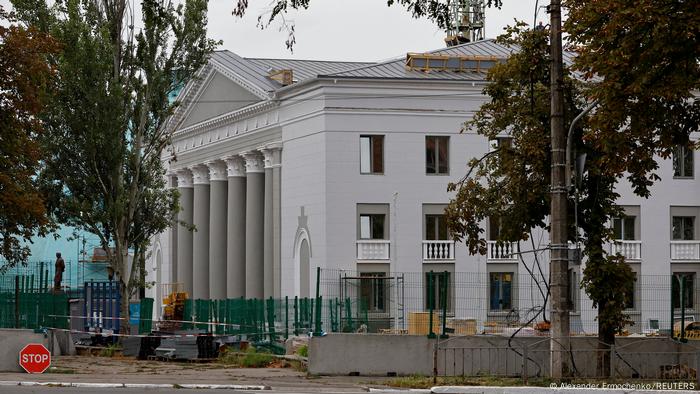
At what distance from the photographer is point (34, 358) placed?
102ft

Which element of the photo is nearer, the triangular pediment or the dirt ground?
the dirt ground

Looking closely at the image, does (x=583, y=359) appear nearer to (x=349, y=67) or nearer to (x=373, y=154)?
(x=373, y=154)

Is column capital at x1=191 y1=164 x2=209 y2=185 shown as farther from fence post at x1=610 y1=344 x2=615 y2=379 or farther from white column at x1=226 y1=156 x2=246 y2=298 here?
fence post at x1=610 y1=344 x2=615 y2=379

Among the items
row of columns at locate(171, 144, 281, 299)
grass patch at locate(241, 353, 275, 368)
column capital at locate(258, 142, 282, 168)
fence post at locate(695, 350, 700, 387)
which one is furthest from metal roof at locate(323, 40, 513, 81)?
fence post at locate(695, 350, 700, 387)

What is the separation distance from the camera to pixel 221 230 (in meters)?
77.9

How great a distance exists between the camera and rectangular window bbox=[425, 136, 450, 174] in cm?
6438

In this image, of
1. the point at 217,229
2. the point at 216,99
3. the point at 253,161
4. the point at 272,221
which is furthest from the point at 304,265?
the point at 216,99

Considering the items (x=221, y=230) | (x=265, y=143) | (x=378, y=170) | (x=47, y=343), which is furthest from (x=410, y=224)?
(x=47, y=343)

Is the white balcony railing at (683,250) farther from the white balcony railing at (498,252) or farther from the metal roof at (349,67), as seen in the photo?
the metal roof at (349,67)

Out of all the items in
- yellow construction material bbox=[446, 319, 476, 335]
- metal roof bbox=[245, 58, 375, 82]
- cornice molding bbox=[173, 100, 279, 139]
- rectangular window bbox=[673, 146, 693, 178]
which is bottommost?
yellow construction material bbox=[446, 319, 476, 335]

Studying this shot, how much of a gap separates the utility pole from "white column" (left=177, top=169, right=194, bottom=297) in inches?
2217

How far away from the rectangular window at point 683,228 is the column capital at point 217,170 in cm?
2583

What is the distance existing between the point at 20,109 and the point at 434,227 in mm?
26641

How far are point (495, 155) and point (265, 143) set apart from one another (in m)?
38.0
